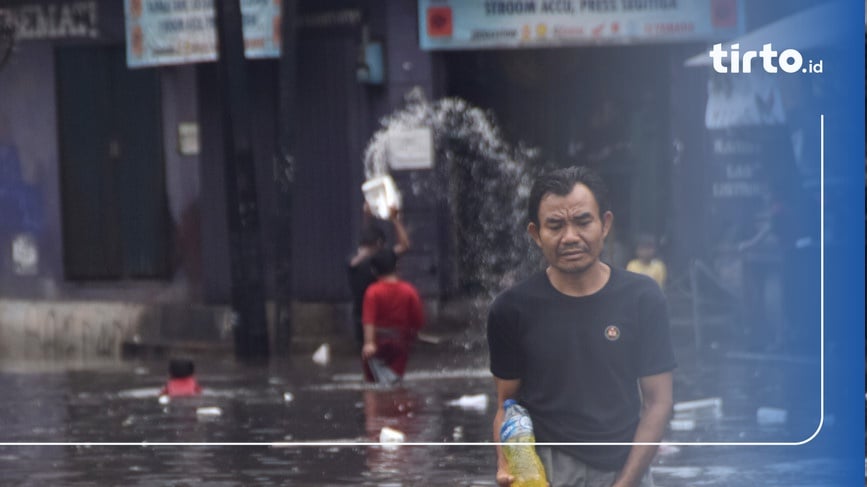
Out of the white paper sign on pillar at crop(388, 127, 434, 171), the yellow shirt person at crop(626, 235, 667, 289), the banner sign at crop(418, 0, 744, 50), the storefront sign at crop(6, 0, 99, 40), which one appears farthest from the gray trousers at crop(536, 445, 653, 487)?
the white paper sign on pillar at crop(388, 127, 434, 171)

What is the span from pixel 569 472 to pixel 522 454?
15 centimetres

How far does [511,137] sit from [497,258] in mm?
943

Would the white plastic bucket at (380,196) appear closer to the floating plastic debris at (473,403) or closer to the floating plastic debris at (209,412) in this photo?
the floating plastic debris at (473,403)

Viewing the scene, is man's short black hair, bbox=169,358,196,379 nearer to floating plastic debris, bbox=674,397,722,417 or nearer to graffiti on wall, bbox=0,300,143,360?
graffiti on wall, bbox=0,300,143,360

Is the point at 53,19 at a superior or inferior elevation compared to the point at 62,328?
superior

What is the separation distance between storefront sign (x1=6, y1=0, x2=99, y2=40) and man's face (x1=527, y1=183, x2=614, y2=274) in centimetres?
299

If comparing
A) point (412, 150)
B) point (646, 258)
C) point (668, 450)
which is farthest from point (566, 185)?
point (412, 150)

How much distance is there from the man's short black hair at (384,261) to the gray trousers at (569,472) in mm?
5733

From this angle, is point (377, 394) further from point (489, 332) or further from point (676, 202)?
point (489, 332)

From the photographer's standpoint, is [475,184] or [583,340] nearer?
[583,340]

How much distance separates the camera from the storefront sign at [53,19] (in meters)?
6.53

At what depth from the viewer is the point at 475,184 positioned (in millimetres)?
15117

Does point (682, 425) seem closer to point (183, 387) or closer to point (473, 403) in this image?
point (473, 403)

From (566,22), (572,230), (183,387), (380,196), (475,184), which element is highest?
(566,22)
